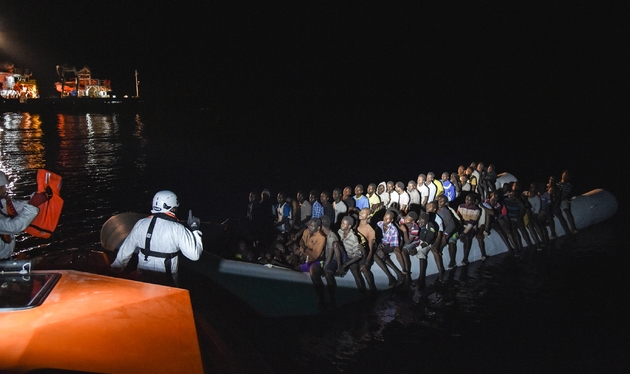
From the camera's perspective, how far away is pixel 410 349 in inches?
303

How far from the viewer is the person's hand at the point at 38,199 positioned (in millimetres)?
5398

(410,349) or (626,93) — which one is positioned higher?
(626,93)

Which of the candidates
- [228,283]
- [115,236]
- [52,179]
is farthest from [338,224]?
[52,179]

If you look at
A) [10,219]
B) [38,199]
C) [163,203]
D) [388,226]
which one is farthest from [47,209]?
[388,226]

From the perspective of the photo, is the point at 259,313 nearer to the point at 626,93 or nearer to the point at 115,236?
the point at 115,236

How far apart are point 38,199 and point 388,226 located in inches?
Result: 231

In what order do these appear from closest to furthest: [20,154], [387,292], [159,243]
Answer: [159,243], [387,292], [20,154]

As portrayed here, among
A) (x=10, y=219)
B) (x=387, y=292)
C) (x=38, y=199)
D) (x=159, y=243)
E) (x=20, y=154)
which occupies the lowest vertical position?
(x=387, y=292)

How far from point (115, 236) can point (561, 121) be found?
6096 cm

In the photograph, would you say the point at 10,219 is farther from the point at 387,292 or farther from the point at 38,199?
the point at 387,292

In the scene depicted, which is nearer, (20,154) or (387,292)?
(387,292)

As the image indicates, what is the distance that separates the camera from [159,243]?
16.7 ft

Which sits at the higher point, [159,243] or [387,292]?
[159,243]

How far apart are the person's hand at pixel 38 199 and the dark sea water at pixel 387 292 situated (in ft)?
7.00
